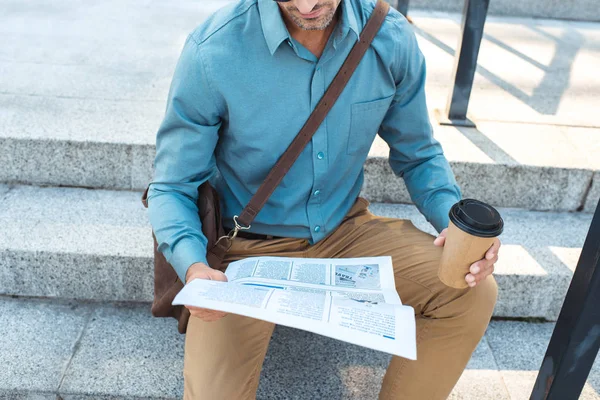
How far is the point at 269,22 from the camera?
156 cm

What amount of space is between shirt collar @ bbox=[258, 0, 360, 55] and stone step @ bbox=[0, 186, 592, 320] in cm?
101

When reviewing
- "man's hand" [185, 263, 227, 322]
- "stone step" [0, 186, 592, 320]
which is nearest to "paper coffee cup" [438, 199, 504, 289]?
"man's hand" [185, 263, 227, 322]

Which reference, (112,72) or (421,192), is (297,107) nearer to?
(421,192)

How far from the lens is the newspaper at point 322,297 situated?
1.28m

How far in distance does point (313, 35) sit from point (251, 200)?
49cm

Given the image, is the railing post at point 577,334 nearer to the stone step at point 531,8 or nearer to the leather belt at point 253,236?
the leather belt at point 253,236


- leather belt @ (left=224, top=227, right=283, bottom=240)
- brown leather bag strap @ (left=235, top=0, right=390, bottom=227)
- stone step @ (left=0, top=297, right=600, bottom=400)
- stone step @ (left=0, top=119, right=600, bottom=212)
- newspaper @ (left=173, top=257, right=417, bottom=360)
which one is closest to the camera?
newspaper @ (left=173, top=257, right=417, bottom=360)

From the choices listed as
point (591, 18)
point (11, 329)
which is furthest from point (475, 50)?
point (591, 18)

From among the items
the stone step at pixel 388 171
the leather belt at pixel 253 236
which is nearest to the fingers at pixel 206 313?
the leather belt at pixel 253 236

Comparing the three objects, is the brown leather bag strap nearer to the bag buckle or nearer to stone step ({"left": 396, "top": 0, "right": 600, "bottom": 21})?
the bag buckle

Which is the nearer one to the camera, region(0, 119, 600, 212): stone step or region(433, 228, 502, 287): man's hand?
region(433, 228, 502, 287): man's hand

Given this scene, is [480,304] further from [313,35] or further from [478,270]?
[313,35]

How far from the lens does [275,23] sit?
1.55 meters

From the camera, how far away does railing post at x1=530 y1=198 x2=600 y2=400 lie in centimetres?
138
